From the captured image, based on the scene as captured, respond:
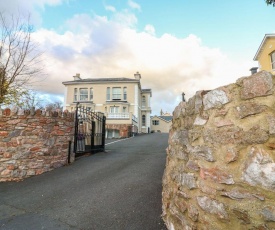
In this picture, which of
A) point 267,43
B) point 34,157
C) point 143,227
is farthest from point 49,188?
point 267,43

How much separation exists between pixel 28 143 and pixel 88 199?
11.4 feet

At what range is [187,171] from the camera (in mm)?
2693

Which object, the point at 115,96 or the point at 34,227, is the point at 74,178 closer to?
the point at 34,227

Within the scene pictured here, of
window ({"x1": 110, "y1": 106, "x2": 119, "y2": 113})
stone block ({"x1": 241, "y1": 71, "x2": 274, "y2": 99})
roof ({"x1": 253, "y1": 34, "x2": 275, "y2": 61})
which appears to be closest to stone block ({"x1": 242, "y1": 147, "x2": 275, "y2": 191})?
stone block ({"x1": 241, "y1": 71, "x2": 274, "y2": 99})

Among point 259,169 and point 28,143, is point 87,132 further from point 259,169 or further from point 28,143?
point 259,169

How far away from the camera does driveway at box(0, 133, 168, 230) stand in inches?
137

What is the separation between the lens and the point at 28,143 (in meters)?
6.60

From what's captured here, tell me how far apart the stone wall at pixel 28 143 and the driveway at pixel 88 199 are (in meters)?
0.39

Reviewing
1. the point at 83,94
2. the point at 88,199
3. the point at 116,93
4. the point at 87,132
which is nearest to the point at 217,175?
the point at 88,199

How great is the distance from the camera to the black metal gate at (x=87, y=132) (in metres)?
8.23

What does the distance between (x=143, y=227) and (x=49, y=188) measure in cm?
325

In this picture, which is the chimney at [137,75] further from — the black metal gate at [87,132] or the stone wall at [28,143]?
the stone wall at [28,143]

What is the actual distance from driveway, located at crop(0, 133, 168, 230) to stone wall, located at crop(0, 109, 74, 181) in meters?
0.39

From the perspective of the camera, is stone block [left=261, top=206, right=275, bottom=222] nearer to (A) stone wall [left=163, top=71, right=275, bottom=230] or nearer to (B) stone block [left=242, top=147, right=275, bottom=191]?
(A) stone wall [left=163, top=71, right=275, bottom=230]
